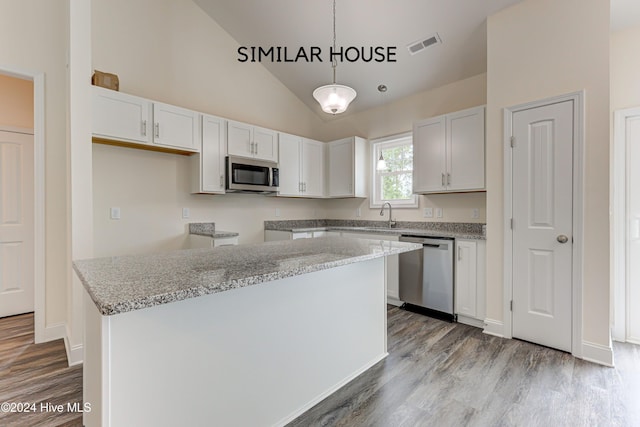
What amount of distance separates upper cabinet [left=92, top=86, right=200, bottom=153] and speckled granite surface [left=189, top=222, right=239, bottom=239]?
3.09 ft

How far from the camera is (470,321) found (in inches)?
122

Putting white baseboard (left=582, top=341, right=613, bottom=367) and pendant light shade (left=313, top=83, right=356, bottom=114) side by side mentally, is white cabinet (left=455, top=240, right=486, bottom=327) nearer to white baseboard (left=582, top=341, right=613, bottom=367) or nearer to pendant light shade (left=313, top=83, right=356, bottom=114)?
white baseboard (left=582, top=341, right=613, bottom=367)

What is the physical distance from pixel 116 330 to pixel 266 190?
3.04 metres

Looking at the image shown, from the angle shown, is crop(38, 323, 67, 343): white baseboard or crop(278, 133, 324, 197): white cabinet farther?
crop(278, 133, 324, 197): white cabinet

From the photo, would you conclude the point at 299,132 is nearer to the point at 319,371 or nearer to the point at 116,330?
the point at 319,371

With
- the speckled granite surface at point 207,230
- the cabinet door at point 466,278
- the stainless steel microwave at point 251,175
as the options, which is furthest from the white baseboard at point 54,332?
the cabinet door at point 466,278

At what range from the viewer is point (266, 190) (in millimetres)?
3982

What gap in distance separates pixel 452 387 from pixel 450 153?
2427 millimetres

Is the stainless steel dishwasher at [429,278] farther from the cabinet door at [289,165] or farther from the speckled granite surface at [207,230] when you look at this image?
the speckled granite surface at [207,230]

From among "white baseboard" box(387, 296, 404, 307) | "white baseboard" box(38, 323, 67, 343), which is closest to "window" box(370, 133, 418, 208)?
"white baseboard" box(387, 296, 404, 307)

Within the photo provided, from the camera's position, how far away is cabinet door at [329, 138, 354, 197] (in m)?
4.54

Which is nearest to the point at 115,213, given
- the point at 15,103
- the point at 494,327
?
the point at 15,103

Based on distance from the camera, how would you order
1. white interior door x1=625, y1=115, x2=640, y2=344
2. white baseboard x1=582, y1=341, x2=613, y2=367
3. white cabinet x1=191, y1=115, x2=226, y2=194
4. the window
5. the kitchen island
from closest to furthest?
1. the kitchen island
2. white baseboard x1=582, y1=341, x2=613, y2=367
3. white interior door x1=625, y1=115, x2=640, y2=344
4. white cabinet x1=191, y1=115, x2=226, y2=194
5. the window

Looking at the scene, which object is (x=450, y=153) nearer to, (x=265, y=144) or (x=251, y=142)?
(x=265, y=144)
